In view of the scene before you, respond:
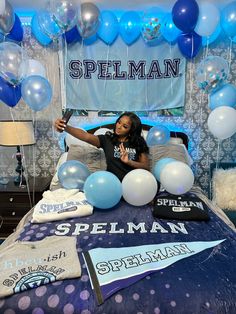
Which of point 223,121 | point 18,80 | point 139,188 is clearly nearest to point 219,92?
point 223,121

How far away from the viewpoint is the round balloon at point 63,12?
2.10 m

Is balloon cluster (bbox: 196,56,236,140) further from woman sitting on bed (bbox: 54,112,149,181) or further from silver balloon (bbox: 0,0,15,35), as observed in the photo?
silver balloon (bbox: 0,0,15,35)

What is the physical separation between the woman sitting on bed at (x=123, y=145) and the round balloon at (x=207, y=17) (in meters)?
0.95

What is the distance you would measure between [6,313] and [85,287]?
31cm

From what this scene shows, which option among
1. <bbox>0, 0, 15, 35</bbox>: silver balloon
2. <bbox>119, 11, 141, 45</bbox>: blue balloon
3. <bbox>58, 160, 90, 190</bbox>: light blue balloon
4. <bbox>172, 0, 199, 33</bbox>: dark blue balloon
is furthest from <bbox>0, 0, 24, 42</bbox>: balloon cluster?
<bbox>172, 0, 199, 33</bbox>: dark blue balloon

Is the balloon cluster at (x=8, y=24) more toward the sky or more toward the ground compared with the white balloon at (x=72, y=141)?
more toward the sky

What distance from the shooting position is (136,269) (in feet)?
3.98

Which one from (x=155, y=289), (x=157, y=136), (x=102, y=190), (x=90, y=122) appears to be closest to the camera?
(x=155, y=289)

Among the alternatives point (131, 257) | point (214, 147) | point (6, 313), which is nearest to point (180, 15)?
point (214, 147)

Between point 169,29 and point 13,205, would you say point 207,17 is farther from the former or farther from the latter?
point 13,205

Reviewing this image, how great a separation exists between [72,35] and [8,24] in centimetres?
63

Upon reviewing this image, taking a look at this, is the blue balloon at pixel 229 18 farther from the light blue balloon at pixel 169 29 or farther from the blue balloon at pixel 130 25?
the blue balloon at pixel 130 25

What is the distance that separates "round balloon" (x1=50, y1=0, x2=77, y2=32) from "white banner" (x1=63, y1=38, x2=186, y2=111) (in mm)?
604

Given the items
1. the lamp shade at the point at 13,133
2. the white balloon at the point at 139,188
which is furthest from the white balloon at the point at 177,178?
the lamp shade at the point at 13,133
